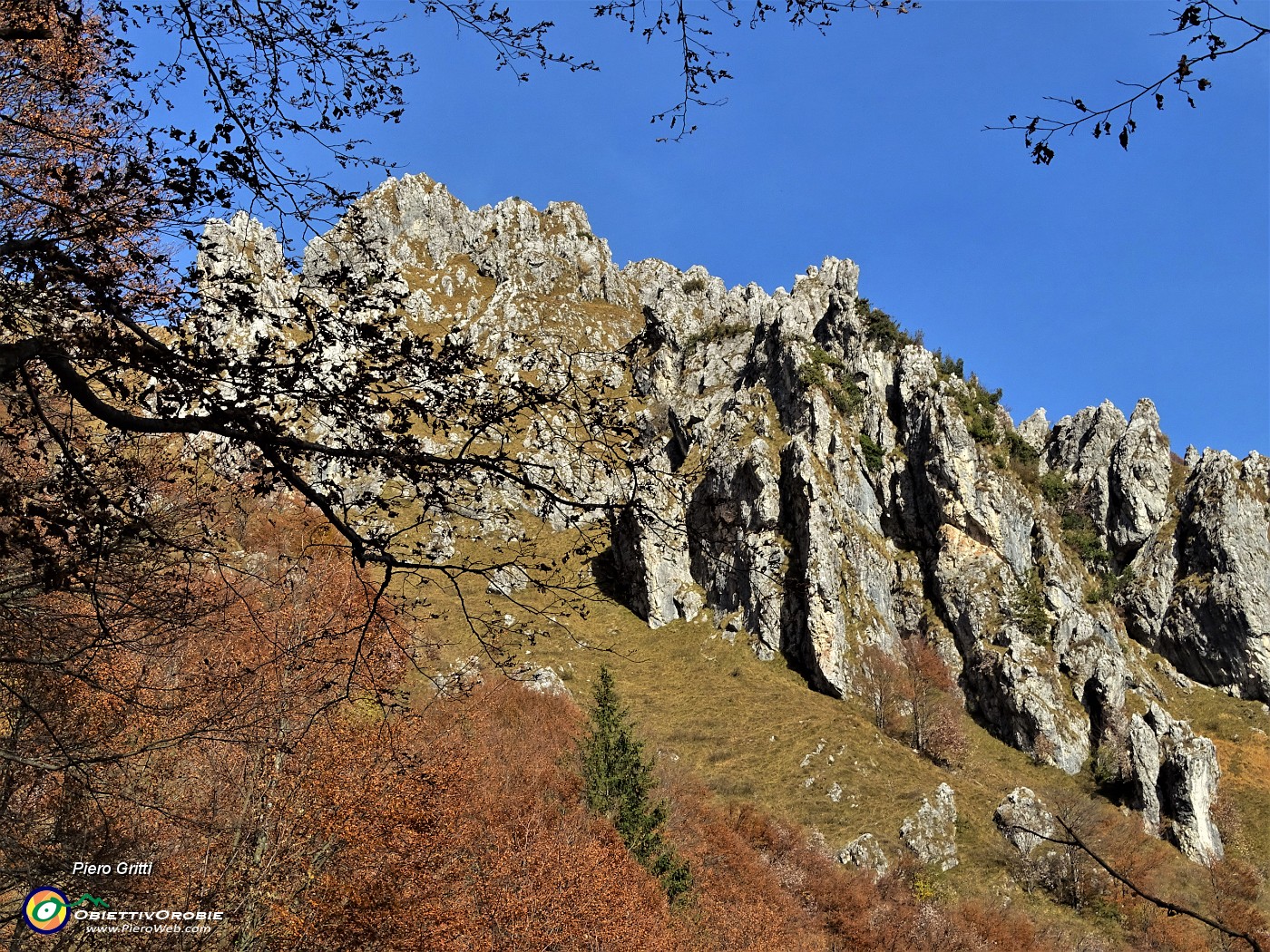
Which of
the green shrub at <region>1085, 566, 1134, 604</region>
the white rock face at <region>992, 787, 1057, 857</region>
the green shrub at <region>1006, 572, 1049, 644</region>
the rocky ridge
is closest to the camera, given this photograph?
the white rock face at <region>992, 787, 1057, 857</region>

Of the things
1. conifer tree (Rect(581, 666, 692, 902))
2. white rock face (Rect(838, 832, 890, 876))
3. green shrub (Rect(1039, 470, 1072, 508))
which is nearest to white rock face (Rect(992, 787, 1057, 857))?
white rock face (Rect(838, 832, 890, 876))

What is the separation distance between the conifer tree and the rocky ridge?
16.7 meters

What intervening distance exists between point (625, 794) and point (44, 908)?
963 inches

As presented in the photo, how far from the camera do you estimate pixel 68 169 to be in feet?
14.2

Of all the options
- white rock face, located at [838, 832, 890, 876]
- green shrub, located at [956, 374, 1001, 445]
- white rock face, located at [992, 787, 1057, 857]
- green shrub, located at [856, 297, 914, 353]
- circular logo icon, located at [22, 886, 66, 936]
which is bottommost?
white rock face, located at [838, 832, 890, 876]

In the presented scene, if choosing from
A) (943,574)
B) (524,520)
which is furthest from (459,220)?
(943,574)

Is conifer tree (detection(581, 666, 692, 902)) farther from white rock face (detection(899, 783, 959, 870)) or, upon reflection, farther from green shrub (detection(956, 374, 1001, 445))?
green shrub (detection(956, 374, 1001, 445))

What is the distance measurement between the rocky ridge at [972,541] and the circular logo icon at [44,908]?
37.9m

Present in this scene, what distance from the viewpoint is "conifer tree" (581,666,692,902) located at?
3045 centimetres

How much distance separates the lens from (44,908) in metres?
10.5

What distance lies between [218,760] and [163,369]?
19786mm

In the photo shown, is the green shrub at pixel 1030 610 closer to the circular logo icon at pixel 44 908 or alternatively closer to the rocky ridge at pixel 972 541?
the rocky ridge at pixel 972 541

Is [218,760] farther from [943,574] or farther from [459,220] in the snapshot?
[459,220]

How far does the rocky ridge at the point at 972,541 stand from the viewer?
173 ft
